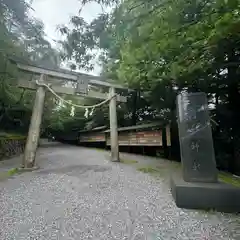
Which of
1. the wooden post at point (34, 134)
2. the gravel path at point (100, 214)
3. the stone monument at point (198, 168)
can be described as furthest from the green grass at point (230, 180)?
the wooden post at point (34, 134)

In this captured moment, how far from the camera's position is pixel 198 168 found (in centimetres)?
365

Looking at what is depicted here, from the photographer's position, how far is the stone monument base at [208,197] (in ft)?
10.4

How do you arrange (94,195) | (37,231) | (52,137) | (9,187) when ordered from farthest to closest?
(52,137) → (9,187) → (94,195) → (37,231)

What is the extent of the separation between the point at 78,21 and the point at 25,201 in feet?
13.4

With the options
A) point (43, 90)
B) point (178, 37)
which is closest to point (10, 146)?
point (43, 90)

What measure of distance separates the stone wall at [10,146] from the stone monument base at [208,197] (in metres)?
7.59

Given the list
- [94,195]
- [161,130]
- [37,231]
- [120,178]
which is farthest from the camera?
[161,130]

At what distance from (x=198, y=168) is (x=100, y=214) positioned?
1780 millimetres

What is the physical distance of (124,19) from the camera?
11.0 feet

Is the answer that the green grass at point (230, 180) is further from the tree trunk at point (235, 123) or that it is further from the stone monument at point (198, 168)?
the tree trunk at point (235, 123)

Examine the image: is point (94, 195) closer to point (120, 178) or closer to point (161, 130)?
point (120, 178)

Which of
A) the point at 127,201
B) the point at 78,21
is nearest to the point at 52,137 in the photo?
the point at 78,21

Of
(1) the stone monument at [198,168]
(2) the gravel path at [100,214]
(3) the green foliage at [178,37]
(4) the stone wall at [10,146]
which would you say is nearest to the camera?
(2) the gravel path at [100,214]

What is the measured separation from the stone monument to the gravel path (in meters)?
0.18
